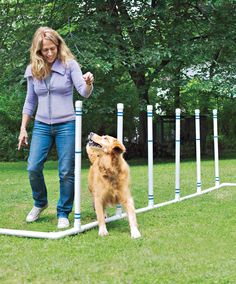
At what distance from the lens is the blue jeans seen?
5414mm

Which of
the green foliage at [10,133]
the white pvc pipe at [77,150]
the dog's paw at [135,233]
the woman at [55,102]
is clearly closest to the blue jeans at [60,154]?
the woman at [55,102]

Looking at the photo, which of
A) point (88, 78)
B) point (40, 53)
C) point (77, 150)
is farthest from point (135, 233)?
point (40, 53)

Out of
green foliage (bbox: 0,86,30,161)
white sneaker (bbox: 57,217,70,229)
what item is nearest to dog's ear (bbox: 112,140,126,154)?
white sneaker (bbox: 57,217,70,229)

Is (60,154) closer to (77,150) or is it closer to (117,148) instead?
(77,150)

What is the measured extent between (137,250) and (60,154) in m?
1.52

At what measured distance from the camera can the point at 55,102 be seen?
17.7ft

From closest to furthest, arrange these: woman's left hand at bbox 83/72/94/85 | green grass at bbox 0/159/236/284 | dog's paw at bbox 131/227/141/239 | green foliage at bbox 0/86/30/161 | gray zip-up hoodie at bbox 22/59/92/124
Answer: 1. green grass at bbox 0/159/236/284
2. dog's paw at bbox 131/227/141/239
3. woman's left hand at bbox 83/72/94/85
4. gray zip-up hoodie at bbox 22/59/92/124
5. green foliage at bbox 0/86/30/161

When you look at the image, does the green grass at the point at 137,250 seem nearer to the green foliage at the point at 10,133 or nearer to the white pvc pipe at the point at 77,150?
the white pvc pipe at the point at 77,150

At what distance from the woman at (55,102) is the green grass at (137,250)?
1.89 feet

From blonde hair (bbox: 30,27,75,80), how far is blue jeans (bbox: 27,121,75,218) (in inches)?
21.7

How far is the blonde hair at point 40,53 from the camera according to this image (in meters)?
5.30

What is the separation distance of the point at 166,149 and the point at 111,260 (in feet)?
46.9

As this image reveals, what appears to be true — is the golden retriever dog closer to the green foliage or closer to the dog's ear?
the dog's ear

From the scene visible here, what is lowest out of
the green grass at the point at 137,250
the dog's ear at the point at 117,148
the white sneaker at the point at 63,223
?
the green grass at the point at 137,250
